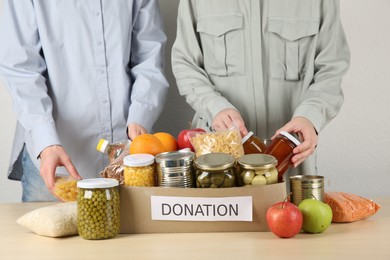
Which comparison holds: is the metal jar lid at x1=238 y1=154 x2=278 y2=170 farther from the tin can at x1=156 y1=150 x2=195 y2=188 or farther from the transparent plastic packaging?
the transparent plastic packaging

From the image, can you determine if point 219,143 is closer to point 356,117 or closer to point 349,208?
point 349,208

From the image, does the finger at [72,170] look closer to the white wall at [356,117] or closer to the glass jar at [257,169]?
the glass jar at [257,169]

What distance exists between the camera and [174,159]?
157 cm

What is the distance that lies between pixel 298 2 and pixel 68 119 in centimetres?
88

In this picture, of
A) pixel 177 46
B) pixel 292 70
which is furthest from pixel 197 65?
pixel 292 70

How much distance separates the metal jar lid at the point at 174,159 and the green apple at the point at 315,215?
295mm

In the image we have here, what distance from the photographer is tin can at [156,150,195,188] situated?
158 centimetres

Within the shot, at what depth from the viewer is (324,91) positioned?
6.97ft

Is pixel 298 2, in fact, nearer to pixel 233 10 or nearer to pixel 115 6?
pixel 233 10

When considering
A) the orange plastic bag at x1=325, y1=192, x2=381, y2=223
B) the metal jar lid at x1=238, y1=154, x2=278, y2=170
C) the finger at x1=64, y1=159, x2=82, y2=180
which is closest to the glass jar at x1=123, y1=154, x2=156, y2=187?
the metal jar lid at x1=238, y1=154, x2=278, y2=170

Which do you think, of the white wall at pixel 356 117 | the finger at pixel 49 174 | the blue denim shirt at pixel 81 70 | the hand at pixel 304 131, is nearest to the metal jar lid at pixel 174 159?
the hand at pixel 304 131

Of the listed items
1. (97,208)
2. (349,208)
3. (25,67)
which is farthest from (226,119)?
(25,67)

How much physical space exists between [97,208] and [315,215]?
521mm

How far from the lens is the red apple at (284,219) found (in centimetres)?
152
